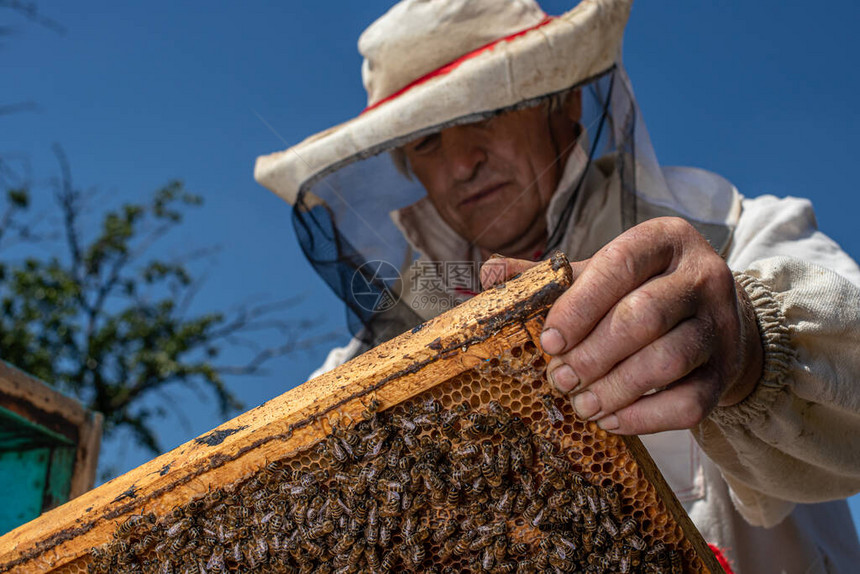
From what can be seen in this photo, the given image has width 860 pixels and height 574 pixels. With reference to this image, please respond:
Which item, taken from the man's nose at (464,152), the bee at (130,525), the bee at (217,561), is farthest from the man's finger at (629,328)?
the man's nose at (464,152)

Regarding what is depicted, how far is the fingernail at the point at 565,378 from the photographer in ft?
3.94

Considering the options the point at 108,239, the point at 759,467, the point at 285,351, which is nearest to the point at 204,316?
the point at 285,351

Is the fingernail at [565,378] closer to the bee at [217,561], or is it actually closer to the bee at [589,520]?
the bee at [589,520]

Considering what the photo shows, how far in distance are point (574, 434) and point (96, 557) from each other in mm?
1243

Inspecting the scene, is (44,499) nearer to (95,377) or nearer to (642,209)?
(642,209)

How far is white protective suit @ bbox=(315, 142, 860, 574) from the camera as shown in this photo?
1598 millimetres

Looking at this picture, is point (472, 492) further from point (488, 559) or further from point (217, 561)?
point (217, 561)

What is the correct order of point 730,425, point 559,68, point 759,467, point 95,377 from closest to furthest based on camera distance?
point 730,425, point 759,467, point 559,68, point 95,377

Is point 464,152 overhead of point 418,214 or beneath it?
beneath

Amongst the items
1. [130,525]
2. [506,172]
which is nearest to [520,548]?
[130,525]

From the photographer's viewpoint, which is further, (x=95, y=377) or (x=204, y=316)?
(x=204, y=316)

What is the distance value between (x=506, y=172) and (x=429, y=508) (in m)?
2.13

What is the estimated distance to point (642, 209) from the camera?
2908mm

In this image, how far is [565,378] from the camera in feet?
3.96
